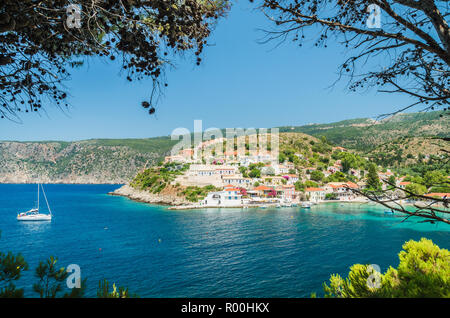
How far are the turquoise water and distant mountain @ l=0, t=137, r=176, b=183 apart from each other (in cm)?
7799

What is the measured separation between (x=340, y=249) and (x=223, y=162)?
51413 millimetres

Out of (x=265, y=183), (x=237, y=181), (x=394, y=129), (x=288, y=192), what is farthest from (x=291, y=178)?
(x=394, y=129)

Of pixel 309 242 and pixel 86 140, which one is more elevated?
pixel 86 140

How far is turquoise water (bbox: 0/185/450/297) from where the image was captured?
13625mm

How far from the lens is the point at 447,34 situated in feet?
6.02

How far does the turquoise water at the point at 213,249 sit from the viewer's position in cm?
1362

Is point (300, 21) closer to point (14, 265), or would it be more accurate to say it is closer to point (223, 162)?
point (14, 265)

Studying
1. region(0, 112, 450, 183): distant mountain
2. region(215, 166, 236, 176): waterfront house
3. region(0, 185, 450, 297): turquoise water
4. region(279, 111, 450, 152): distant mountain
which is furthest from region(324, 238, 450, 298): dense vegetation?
region(0, 112, 450, 183): distant mountain

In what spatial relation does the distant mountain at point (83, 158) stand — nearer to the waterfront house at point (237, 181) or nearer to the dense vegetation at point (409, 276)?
the waterfront house at point (237, 181)

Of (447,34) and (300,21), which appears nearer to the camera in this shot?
(447,34)

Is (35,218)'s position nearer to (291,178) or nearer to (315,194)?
(291,178)

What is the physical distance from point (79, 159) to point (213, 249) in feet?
415

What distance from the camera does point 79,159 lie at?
12288 cm

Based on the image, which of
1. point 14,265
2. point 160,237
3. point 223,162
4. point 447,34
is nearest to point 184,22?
point 447,34
